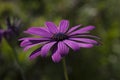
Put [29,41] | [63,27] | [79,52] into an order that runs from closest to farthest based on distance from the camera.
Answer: [29,41] < [63,27] < [79,52]

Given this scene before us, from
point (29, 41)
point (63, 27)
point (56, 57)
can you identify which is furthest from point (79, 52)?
point (56, 57)

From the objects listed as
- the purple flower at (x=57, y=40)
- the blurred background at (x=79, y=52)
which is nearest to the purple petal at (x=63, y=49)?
the purple flower at (x=57, y=40)

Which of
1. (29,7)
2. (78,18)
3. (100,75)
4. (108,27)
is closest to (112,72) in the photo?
(100,75)

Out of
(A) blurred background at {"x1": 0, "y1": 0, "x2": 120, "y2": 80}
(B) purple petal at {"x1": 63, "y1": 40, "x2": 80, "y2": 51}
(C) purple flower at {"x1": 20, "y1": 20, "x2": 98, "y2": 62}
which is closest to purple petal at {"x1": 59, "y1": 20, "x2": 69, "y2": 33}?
(C) purple flower at {"x1": 20, "y1": 20, "x2": 98, "y2": 62}

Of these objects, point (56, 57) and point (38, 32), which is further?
point (38, 32)

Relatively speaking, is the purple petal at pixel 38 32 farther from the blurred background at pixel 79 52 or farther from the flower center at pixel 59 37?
the blurred background at pixel 79 52

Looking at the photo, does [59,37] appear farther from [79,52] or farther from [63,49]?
[79,52]

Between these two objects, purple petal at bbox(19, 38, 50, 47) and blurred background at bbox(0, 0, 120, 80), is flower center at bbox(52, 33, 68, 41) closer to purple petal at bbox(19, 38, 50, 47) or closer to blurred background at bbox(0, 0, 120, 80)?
purple petal at bbox(19, 38, 50, 47)

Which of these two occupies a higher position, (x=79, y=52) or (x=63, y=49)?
(x=63, y=49)
